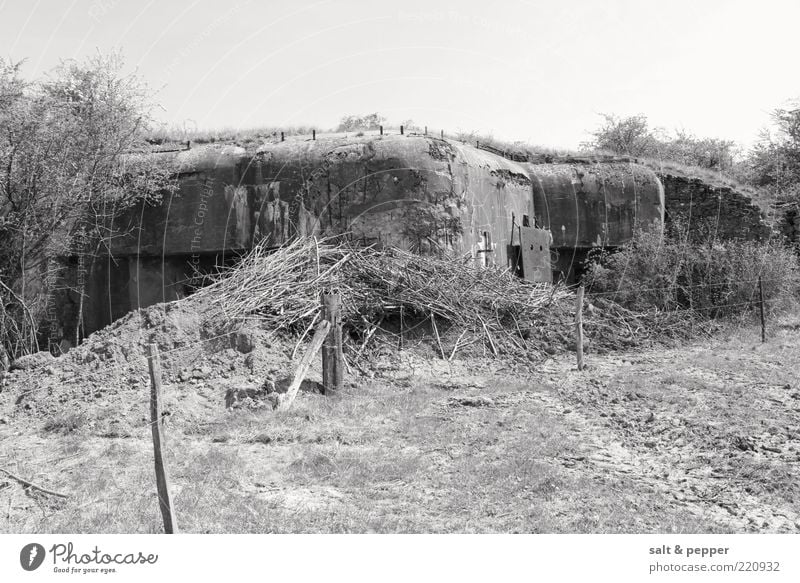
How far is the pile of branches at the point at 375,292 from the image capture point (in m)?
A: 9.52

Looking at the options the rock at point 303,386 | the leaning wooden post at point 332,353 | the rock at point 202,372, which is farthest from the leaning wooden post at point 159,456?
the rock at point 202,372

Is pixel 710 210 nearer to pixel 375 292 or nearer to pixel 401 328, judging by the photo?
pixel 401 328

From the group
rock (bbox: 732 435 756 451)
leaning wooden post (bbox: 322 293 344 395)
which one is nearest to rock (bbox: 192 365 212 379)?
leaning wooden post (bbox: 322 293 344 395)

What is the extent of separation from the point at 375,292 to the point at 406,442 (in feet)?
13.4

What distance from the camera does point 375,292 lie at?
1006 centimetres

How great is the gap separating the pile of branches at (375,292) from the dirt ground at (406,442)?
657 mm

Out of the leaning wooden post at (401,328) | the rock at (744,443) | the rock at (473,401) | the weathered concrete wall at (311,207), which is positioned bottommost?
the rock at (473,401)

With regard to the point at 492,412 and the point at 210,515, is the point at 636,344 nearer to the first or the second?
the point at 492,412

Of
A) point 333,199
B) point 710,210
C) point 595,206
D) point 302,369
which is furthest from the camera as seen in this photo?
point 710,210

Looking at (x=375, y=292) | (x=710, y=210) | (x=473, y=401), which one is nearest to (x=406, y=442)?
(x=473, y=401)

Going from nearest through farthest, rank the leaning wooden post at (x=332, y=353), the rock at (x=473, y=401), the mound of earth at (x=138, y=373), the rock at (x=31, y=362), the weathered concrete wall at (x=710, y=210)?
the mound of earth at (x=138, y=373)
the rock at (x=473, y=401)
the leaning wooden post at (x=332, y=353)
the rock at (x=31, y=362)
the weathered concrete wall at (x=710, y=210)

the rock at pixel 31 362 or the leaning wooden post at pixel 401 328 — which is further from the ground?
the leaning wooden post at pixel 401 328

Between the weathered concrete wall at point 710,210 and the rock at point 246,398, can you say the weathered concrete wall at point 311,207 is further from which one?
the rock at point 246,398

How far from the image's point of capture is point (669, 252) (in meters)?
13.0
